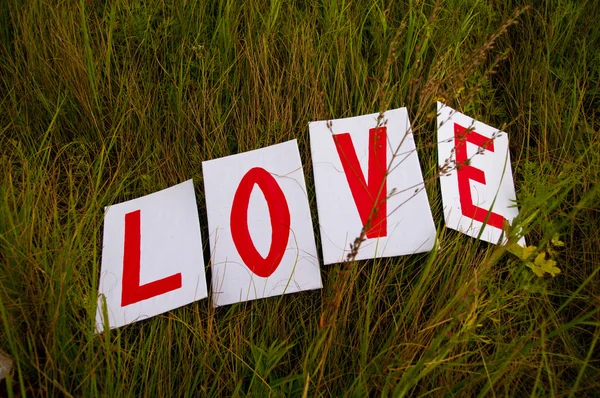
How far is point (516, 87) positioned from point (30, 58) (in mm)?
1598

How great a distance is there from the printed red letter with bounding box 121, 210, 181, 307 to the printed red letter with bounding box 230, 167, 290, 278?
198 millimetres

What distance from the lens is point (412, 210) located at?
4.42ft

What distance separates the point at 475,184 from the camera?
4.66 feet

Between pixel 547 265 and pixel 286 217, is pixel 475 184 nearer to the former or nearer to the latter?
pixel 547 265


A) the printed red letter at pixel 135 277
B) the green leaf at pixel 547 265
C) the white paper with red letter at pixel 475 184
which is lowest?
the printed red letter at pixel 135 277

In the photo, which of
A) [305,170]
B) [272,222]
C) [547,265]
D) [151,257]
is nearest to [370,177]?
[305,170]

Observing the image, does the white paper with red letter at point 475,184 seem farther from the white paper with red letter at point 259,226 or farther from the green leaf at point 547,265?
the white paper with red letter at point 259,226

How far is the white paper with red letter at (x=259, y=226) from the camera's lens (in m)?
1.30

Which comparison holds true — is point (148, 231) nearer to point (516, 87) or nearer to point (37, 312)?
point (37, 312)

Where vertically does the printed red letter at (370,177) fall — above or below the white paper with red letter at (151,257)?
above

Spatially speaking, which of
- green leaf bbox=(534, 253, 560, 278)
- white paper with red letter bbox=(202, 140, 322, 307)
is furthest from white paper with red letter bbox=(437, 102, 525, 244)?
white paper with red letter bbox=(202, 140, 322, 307)

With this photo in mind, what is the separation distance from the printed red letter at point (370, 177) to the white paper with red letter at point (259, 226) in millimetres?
130

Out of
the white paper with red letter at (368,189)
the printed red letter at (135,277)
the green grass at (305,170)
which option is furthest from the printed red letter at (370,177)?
the printed red letter at (135,277)

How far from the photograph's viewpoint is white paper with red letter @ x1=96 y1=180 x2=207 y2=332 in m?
1.32
